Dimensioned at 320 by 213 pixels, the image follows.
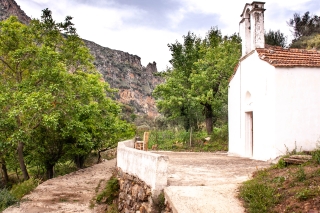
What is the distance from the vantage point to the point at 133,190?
28.8 feet

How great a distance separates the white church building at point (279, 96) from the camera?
38.4 ft

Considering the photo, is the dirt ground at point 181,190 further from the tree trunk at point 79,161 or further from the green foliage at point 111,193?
the tree trunk at point 79,161

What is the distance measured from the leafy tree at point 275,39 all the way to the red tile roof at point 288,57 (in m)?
20.1

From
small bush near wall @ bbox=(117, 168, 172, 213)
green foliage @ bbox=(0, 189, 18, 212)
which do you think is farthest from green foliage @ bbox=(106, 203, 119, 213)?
green foliage @ bbox=(0, 189, 18, 212)

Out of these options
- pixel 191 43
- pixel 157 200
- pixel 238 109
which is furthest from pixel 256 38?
pixel 191 43

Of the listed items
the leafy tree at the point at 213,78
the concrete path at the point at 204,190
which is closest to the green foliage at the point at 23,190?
the concrete path at the point at 204,190

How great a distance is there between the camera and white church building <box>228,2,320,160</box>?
11.7 meters

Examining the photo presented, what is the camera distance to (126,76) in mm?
90312

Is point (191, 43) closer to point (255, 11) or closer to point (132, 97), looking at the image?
point (255, 11)

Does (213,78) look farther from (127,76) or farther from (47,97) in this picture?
(127,76)

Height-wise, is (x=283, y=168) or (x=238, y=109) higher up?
(x=238, y=109)

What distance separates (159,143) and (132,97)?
209 ft

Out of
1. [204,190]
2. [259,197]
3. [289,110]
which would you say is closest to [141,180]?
[204,190]

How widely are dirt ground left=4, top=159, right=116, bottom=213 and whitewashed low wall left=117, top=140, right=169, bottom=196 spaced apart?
8.36ft
